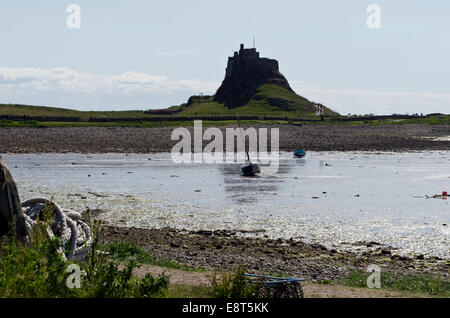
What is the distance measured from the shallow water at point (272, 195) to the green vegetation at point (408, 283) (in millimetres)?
4264

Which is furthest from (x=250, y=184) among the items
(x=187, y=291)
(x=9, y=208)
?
(x=9, y=208)

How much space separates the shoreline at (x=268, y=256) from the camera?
1806 centimetres

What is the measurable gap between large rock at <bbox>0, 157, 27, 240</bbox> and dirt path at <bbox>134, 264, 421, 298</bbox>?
3.68m

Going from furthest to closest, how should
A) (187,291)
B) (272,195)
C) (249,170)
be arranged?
(249,170) → (272,195) → (187,291)

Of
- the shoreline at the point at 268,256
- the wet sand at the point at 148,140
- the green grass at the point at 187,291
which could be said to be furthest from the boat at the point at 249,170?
the green grass at the point at 187,291

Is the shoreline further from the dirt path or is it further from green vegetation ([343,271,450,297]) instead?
the dirt path

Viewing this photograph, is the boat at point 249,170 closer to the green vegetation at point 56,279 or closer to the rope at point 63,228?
the rope at point 63,228

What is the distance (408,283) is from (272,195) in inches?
847

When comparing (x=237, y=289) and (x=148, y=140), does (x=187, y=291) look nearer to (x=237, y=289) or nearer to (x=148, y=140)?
(x=237, y=289)

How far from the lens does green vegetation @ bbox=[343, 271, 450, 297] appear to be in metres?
15.6

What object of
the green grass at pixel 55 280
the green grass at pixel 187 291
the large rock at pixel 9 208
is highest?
the large rock at pixel 9 208

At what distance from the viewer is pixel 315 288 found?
47.5ft
